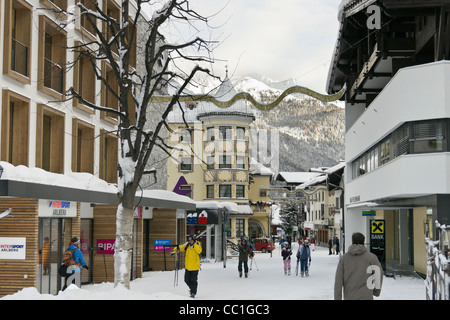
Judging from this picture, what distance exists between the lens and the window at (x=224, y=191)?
2653 inches

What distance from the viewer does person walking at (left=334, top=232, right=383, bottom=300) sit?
839cm

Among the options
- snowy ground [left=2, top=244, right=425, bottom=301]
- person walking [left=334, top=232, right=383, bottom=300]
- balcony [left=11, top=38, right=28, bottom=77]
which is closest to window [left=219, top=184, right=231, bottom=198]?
snowy ground [left=2, top=244, right=425, bottom=301]

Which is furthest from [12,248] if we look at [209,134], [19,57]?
[209,134]

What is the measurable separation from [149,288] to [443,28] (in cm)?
1362

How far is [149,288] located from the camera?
21719 mm

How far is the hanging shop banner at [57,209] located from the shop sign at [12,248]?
124 centimetres

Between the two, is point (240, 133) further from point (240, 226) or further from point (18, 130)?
point (18, 130)

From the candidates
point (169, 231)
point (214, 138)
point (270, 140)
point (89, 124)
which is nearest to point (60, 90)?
point (89, 124)

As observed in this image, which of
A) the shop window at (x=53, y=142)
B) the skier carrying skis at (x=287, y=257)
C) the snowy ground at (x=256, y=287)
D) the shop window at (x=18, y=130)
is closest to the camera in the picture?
the snowy ground at (x=256, y=287)

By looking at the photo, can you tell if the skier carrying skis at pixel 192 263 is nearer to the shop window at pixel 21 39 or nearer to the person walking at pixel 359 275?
the shop window at pixel 21 39

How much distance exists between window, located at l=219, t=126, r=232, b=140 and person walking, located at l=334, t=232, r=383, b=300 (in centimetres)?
5859

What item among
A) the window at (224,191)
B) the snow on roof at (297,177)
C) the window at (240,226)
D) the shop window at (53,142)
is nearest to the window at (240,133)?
the window at (224,191)

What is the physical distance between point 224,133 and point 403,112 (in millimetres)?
44201
